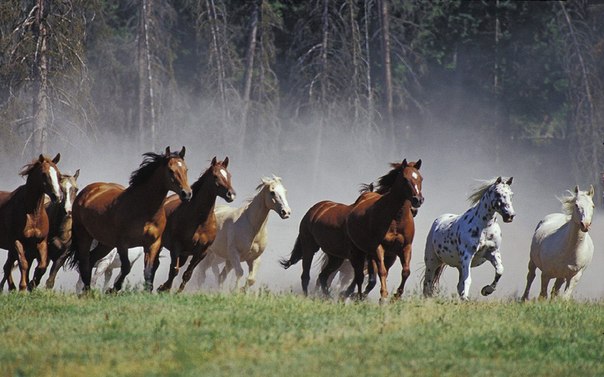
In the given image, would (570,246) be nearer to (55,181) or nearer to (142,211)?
(142,211)

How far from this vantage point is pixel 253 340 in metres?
12.4

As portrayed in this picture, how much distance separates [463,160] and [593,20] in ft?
26.4

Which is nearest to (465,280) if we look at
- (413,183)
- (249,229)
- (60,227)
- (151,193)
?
(413,183)

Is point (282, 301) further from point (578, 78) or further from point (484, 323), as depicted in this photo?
point (578, 78)

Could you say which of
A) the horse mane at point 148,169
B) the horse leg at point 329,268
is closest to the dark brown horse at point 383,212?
the horse leg at point 329,268

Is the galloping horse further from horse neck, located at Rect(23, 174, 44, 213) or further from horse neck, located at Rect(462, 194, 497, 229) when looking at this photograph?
horse neck, located at Rect(462, 194, 497, 229)

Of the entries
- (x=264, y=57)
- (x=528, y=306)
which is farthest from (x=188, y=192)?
(x=264, y=57)

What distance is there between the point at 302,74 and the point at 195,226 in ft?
97.9

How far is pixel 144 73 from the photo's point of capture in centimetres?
4462

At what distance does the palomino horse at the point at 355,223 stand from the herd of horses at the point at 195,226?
0.07ft

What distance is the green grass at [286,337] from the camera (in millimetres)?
11242

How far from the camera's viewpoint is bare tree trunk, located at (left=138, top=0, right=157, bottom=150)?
41.4 meters

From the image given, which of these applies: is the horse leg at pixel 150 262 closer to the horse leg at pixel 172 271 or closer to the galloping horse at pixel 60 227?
the horse leg at pixel 172 271

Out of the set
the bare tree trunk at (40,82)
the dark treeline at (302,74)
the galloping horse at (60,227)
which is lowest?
the galloping horse at (60,227)
